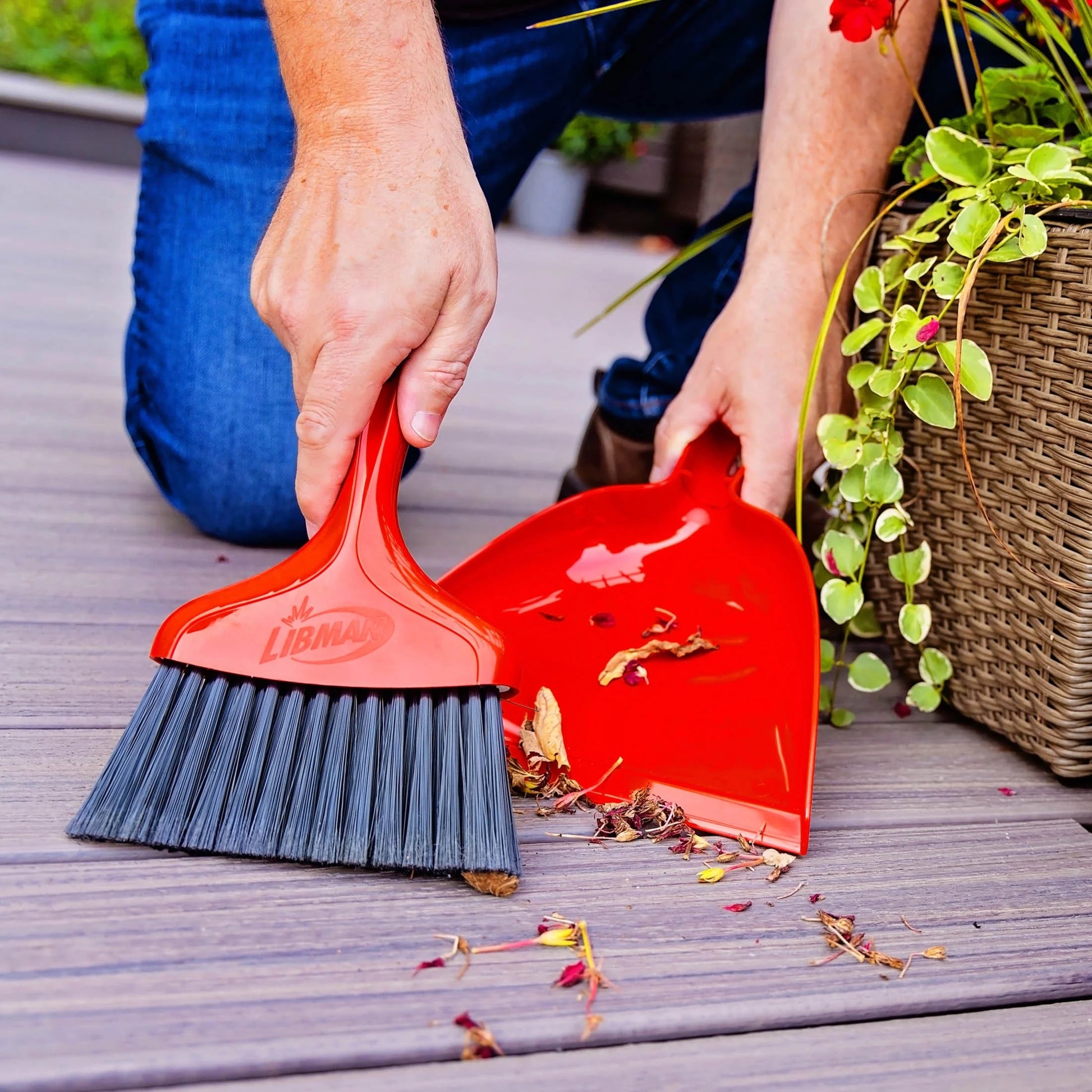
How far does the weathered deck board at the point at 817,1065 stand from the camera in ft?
1.67

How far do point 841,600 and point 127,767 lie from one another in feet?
1.76

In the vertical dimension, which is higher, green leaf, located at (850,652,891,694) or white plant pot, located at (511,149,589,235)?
white plant pot, located at (511,149,589,235)

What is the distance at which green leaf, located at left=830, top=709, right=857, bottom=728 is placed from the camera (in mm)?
948

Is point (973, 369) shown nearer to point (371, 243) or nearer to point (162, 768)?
point (371, 243)

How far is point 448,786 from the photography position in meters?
0.64

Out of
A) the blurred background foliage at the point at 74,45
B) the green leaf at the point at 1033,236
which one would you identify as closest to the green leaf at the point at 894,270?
the green leaf at the point at 1033,236

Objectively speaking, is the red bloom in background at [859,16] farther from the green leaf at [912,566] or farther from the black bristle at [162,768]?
the black bristle at [162,768]

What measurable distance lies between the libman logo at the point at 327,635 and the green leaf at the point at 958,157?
494 millimetres

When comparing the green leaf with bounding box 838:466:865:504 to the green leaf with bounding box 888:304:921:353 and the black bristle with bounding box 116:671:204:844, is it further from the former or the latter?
the black bristle with bounding box 116:671:204:844

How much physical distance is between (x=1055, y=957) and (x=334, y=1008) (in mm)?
425

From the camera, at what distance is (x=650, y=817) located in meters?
0.72

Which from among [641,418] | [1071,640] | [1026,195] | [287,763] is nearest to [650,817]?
[287,763]

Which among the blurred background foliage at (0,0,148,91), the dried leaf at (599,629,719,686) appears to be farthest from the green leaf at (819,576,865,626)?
the blurred background foliage at (0,0,148,91)

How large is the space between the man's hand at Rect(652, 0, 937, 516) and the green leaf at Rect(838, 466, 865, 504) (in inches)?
1.7
